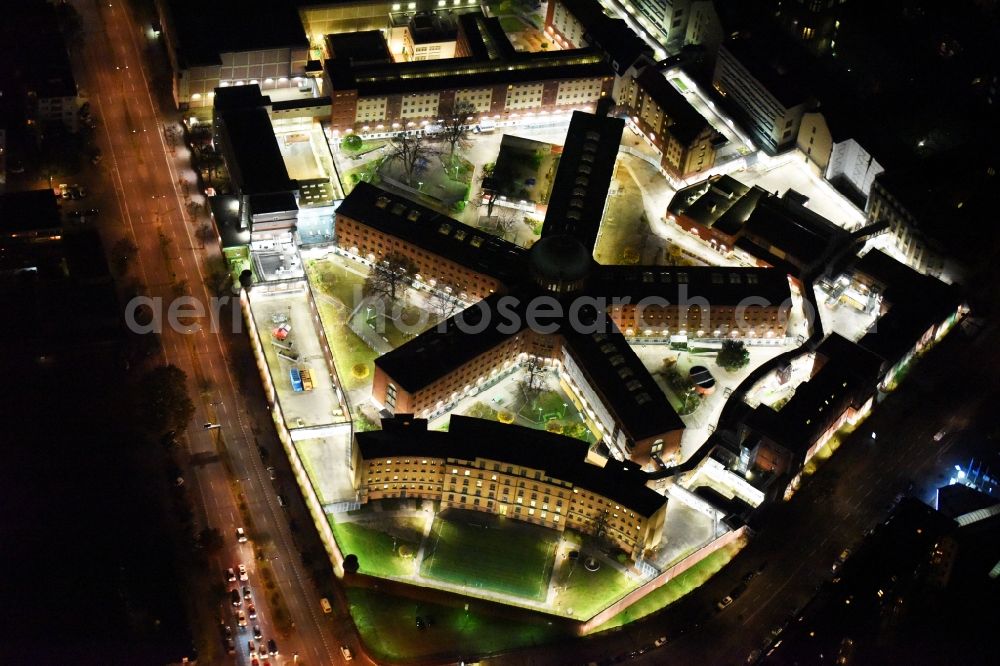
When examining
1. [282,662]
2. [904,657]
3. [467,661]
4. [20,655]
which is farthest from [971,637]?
[20,655]

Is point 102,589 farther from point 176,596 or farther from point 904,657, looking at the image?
point 904,657

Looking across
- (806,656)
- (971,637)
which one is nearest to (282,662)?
(806,656)

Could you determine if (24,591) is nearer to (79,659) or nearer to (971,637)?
(79,659)

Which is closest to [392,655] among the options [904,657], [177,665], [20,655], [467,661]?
[467,661]

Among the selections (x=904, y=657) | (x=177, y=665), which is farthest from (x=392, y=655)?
(x=904, y=657)

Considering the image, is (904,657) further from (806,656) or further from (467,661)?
(467,661)
